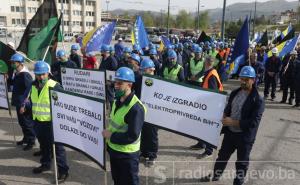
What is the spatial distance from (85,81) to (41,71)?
2101 millimetres

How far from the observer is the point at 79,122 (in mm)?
4691

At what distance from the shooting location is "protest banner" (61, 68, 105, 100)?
7348 mm

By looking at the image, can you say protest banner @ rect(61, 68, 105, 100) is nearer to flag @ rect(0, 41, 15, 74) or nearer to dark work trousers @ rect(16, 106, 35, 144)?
dark work trousers @ rect(16, 106, 35, 144)

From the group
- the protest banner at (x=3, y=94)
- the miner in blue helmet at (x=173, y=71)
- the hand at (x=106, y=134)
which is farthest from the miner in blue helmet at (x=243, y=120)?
the protest banner at (x=3, y=94)

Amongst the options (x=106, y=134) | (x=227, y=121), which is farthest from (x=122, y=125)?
(x=227, y=121)

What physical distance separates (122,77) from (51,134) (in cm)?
207

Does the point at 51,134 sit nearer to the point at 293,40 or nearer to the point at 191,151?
the point at 191,151

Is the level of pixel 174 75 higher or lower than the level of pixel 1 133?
higher

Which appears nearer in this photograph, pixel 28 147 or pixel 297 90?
pixel 28 147

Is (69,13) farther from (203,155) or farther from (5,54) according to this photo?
(203,155)

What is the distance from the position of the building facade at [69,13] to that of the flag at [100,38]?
6948 centimetres

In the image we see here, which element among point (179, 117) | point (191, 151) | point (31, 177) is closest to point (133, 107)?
point (179, 117)

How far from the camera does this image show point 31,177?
583 centimetres

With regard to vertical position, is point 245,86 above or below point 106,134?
above
